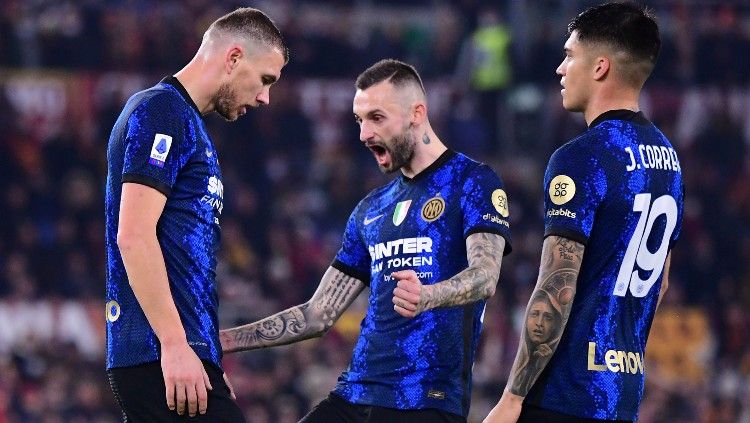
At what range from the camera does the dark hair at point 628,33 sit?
518cm

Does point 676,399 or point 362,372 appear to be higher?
point 362,372

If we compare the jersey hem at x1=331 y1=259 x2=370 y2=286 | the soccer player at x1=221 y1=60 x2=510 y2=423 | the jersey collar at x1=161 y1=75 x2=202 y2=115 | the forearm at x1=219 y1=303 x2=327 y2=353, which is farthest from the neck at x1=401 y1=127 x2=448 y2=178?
the jersey collar at x1=161 y1=75 x2=202 y2=115

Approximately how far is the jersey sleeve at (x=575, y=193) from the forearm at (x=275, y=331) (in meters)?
1.66

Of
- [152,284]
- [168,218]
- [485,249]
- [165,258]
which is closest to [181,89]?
[168,218]

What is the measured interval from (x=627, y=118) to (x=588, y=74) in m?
0.24

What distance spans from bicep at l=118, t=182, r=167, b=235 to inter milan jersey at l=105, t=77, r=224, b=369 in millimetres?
30

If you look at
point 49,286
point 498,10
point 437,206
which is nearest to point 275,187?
point 49,286

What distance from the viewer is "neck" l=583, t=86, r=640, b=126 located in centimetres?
518

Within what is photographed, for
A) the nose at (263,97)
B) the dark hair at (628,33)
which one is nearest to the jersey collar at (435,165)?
the nose at (263,97)

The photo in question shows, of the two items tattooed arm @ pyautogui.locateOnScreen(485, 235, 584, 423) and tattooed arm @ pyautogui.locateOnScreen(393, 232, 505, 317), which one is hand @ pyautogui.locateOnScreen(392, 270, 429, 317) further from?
tattooed arm @ pyautogui.locateOnScreen(485, 235, 584, 423)

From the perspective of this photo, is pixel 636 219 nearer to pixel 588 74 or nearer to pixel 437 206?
pixel 588 74

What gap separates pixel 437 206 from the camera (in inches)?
235

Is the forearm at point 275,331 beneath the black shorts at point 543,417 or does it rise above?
above

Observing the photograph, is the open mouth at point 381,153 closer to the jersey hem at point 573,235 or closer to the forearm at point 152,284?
the jersey hem at point 573,235
